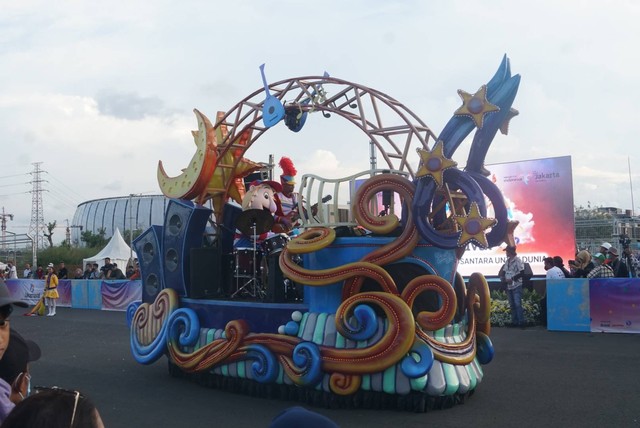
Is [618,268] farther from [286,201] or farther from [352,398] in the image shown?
[352,398]

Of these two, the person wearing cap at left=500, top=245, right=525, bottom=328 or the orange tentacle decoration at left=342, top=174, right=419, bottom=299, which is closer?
the orange tentacle decoration at left=342, top=174, right=419, bottom=299

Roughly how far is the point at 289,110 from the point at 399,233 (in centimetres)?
250

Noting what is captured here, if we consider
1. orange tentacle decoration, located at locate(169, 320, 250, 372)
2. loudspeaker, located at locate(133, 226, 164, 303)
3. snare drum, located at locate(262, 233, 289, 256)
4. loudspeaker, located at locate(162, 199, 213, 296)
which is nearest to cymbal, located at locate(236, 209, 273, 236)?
snare drum, located at locate(262, 233, 289, 256)

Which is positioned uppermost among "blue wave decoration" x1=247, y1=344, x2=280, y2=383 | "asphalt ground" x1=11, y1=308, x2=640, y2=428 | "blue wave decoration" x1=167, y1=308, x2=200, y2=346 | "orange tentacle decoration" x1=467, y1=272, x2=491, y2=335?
"orange tentacle decoration" x1=467, y1=272, x2=491, y2=335

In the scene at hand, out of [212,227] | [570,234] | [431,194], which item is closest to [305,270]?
[431,194]

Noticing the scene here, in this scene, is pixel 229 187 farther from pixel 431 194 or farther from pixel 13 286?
pixel 13 286

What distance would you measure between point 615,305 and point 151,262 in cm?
896

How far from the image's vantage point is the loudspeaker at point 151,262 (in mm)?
9719

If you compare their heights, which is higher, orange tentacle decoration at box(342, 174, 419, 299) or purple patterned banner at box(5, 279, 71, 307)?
orange tentacle decoration at box(342, 174, 419, 299)

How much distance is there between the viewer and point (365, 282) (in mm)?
7535

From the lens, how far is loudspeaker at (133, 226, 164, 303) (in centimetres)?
972

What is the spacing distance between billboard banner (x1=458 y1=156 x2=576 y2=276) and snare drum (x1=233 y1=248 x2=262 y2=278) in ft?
35.3

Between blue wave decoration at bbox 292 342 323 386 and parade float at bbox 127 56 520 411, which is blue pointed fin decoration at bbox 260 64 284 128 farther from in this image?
blue wave decoration at bbox 292 342 323 386

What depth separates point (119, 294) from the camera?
21.3 metres
